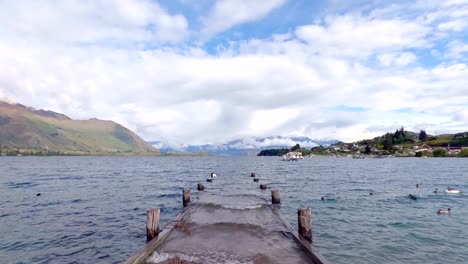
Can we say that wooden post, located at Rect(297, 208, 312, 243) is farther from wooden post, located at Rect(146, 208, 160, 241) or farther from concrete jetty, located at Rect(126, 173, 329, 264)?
wooden post, located at Rect(146, 208, 160, 241)

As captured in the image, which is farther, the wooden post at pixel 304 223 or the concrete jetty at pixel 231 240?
the wooden post at pixel 304 223

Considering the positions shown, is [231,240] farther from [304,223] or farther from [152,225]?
[152,225]

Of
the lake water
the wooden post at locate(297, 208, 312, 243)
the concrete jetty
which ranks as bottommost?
the lake water

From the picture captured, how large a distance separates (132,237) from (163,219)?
17.0 feet

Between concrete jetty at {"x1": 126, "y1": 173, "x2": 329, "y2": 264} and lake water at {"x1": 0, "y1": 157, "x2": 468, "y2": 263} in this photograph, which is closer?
concrete jetty at {"x1": 126, "y1": 173, "x2": 329, "y2": 264}

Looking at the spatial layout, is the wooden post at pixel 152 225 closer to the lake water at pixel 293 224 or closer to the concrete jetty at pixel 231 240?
the concrete jetty at pixel 231 240

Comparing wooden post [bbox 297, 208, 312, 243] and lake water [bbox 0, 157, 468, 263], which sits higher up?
wooden post [bbox 297, 208, 312, 243]

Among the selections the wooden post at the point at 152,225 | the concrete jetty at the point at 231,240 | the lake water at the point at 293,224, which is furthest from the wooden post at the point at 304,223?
the wooden post at the point at 152,225

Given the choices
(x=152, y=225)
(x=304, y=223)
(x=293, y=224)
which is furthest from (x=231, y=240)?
(x=293, y=224)

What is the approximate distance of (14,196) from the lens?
120 ft

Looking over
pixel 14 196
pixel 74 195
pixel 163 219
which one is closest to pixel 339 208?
pixel 163 219

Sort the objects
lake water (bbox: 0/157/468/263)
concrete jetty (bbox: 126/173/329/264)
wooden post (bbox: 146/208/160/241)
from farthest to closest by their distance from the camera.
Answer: lake water (bbox: 0/157/468/263), wooden post (bbox: 146/208/160/241), concrete jetty (bbox: 126/173/329/264)

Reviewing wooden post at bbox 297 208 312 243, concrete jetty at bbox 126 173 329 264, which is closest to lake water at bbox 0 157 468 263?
wooden post at bbox 297 208 312 243

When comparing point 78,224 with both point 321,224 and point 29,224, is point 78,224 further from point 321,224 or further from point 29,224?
point 321,224
